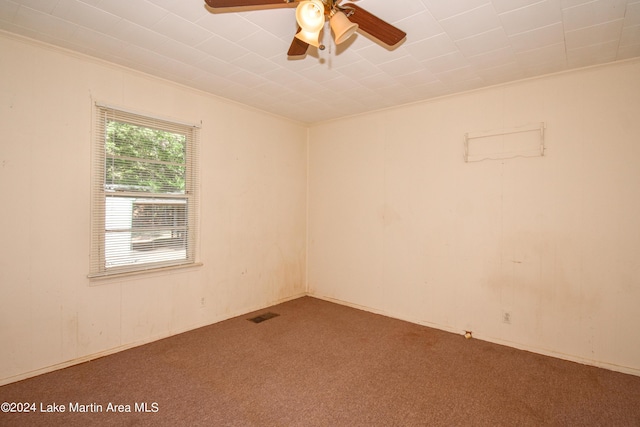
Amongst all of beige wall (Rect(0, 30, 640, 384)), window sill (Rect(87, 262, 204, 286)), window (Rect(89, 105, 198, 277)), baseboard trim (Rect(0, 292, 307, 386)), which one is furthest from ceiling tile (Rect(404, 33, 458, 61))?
baseboard trim (Rect(0, 292, 307, 386))

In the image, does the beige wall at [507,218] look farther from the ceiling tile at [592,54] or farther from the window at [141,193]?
the window at [141,193]

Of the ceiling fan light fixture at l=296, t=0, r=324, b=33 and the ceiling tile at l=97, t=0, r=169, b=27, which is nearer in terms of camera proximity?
the ceiling fan light fixture at l=296, t=0, r=324, b=33

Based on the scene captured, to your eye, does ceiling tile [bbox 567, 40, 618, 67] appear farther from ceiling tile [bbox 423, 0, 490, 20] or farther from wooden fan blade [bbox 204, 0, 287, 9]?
wooden fan blade [bbox 204, 0, 287, 9]

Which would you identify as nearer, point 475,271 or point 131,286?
point 131,286

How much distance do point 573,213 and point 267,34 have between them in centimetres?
311

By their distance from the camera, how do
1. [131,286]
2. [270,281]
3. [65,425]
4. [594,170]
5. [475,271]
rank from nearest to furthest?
[65,425]
[594,170]
[131,286]
[475,271]
[270,281]

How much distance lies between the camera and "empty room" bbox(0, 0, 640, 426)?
2189 mm

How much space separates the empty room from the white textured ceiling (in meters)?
0.02

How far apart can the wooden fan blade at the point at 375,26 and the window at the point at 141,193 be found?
2.38m

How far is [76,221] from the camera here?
2.74 m

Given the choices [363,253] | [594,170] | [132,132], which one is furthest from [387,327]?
[132,132]

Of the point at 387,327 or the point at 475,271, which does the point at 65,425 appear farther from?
the point at 475,271

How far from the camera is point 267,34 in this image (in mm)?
2381

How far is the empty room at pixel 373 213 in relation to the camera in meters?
2.19
